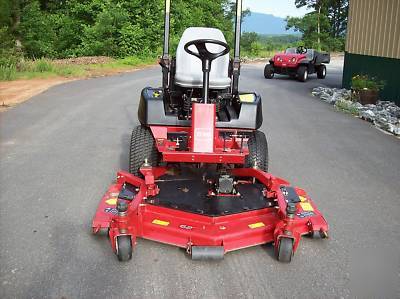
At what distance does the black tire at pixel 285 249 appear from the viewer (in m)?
3.64

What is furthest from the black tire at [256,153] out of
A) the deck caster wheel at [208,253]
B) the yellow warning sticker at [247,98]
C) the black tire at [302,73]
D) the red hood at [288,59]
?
the red hood at [288,59]

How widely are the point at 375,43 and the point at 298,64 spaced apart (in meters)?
5.64

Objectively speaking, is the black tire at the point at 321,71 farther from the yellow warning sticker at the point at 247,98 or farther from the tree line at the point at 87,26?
the yellow warning sticker at the point at 247,98

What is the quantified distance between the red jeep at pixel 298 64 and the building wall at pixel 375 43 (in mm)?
3241

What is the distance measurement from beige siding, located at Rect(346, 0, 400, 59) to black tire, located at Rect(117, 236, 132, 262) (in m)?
9.93

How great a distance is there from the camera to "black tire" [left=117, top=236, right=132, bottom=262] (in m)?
3.57

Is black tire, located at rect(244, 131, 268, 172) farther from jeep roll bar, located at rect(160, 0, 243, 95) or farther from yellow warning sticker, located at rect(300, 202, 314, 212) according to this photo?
yellow warning sticker, located at rect(300, 202, 314, 212)

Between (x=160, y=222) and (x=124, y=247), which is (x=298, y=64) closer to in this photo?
(x=160, y=222)

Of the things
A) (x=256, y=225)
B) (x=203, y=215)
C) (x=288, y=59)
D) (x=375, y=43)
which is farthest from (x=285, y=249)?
(x=288, y=59)

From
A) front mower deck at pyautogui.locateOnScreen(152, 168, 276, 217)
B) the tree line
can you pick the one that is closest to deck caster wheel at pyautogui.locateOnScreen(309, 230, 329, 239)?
front mower deck at pyautogui.locateOnScreen(152, 168, 276, 217)

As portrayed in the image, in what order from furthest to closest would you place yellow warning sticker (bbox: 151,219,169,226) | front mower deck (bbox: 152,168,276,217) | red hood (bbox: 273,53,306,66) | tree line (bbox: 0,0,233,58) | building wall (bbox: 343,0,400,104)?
tree line (bbox: 0,0,233,58)
red hood (bbox: 273,53,306,66)
building wall (bbox: 343,0,400,104)
front mower deck (bbox: 152,168,276,217)
yellow warning sticker (bbox: 151,219,169,226)

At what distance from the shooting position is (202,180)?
4.62 metres

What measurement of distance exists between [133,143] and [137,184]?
0.67m

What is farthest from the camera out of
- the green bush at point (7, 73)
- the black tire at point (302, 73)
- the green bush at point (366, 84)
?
the black tire at point (302, 73)
